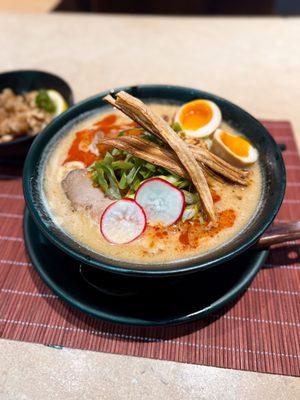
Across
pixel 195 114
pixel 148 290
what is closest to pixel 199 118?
pixel 195 114

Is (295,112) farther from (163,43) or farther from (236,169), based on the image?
(163,43)

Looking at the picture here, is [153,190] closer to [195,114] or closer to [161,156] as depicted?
[161,156]

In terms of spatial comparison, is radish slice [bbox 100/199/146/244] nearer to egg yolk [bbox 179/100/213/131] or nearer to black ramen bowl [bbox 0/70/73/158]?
egg yolk [bbox 179/100/213/131]

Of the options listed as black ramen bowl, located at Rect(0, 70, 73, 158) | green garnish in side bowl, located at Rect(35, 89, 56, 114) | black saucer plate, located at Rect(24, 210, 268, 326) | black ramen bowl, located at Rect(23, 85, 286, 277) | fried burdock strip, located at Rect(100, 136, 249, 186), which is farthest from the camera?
black ramen bowl, located at Rect(0, 70, 73, 158)

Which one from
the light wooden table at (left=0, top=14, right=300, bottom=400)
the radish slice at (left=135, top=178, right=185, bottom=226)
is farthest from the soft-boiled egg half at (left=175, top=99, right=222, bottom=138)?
the light wooden table at (left=0, top=14, right=300, bottom=400)

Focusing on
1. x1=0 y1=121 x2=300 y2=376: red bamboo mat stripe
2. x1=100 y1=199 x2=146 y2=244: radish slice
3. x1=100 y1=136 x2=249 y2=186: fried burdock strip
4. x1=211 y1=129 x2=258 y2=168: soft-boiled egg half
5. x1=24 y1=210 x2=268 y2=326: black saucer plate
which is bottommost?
x1=0 y1=121 x2=300 y2=376: red bamboo mat stripe

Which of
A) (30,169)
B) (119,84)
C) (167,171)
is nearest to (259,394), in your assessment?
(167,171)

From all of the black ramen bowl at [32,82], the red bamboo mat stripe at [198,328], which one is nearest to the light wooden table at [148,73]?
the red bamboo mat stripe at [198,328]
